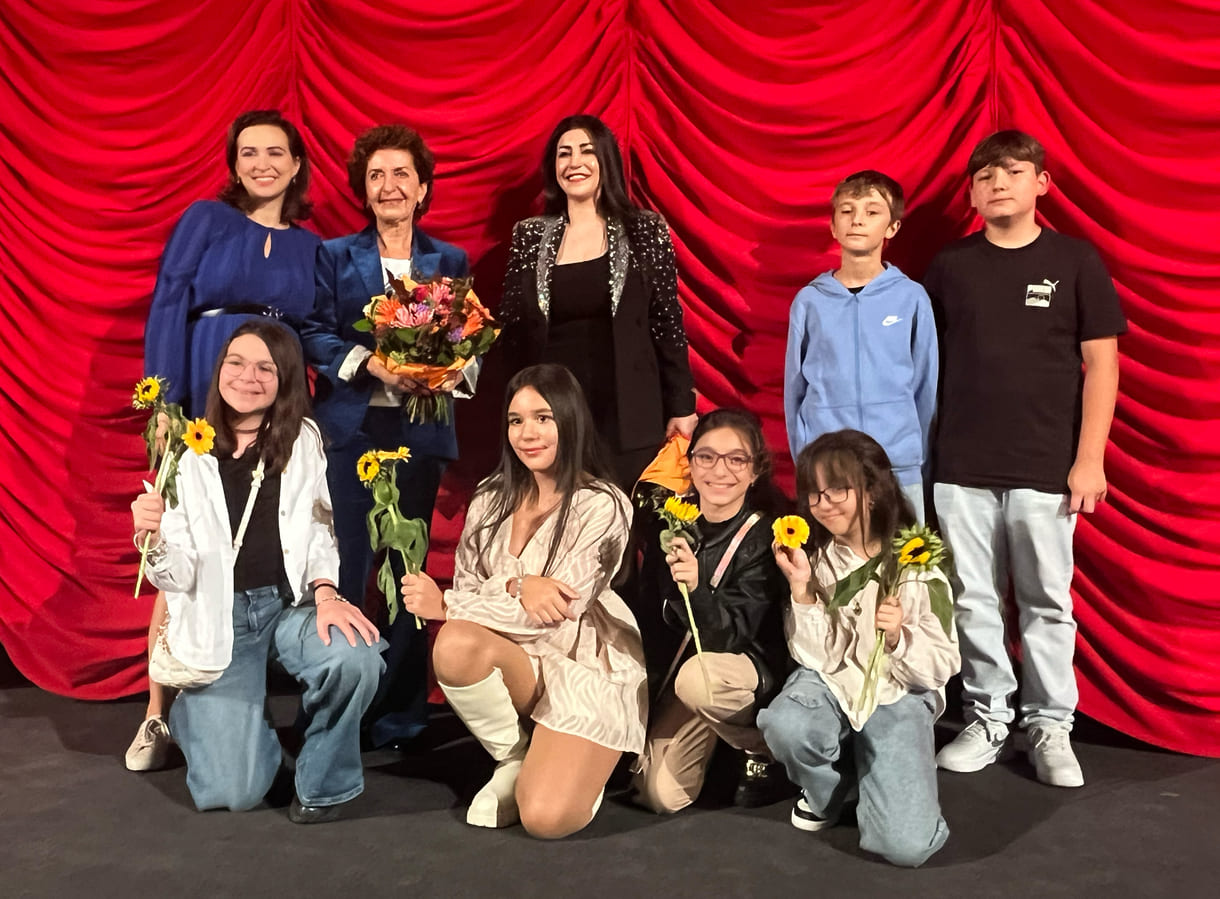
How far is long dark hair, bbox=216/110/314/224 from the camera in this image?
129 inches

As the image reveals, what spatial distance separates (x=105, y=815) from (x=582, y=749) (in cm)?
122

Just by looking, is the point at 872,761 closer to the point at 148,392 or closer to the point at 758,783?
the point at 758,783

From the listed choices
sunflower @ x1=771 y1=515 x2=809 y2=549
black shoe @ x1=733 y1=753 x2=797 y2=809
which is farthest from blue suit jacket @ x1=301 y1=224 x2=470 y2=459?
black shoe @ x1=733 y1=753 x2=797 y2=809

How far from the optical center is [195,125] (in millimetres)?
3846

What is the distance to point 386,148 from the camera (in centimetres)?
326

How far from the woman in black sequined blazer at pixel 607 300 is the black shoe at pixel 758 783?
90 centimetres

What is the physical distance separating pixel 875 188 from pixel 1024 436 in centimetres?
83

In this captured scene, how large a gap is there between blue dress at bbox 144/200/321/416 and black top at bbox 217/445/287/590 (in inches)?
16.4

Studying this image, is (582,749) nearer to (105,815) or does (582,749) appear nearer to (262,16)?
(105,815)

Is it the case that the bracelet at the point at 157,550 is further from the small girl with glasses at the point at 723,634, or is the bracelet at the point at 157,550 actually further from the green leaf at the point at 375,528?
the small girl with glasses at the point at 723,634

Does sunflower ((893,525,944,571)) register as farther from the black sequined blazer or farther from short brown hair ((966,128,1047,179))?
short brown hair ((966,128,1047,179))

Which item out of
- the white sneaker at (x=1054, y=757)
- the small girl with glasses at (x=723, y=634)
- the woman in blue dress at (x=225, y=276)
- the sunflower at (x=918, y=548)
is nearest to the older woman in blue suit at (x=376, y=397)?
the woman in blue dress at (x=225, y=276)

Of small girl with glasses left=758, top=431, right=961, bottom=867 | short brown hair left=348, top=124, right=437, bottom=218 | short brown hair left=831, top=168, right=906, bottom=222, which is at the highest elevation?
short brown hair left=348, top=124, right=437, bottom=218

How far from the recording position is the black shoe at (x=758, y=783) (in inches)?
111
